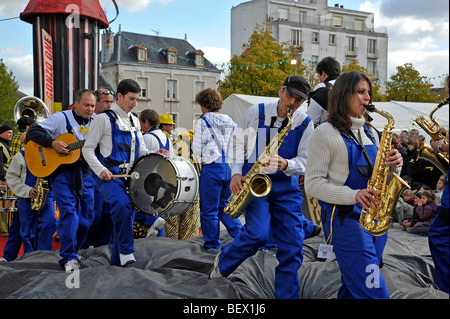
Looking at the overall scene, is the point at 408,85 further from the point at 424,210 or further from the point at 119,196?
the point at 119,196

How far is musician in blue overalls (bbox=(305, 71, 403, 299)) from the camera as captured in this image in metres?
3.27

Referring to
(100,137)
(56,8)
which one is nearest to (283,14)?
(56,8)

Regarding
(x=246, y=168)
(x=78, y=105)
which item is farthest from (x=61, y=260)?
(x=246, y=168)

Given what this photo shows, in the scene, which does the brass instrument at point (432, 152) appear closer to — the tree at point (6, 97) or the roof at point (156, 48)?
the tree at point (6, 97)

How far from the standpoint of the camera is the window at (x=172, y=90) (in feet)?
143

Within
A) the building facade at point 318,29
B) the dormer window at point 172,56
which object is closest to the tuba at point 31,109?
the dormer window at point 172,56

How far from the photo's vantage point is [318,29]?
50062 mm

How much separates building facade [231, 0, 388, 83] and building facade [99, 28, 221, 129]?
9136 millimetres

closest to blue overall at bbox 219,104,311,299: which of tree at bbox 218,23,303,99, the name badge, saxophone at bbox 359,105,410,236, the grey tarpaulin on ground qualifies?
the grey tarpaulin on ground

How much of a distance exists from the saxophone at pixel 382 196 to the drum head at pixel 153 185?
2.68 m

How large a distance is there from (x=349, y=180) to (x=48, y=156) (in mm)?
3910

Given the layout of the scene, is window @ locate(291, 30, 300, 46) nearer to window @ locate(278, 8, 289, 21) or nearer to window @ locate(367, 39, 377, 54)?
window @ locate(278, 8, 289, 21)
